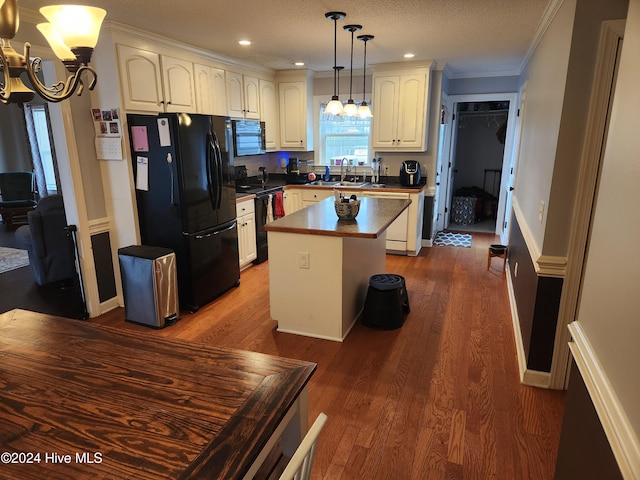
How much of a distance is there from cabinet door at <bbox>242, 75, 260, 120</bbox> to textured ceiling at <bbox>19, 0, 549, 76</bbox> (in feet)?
1.23

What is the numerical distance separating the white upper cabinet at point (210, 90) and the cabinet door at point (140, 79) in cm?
53

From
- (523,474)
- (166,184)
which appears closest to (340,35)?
(166,184)

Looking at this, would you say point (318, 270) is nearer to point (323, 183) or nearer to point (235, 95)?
point (235, 95)

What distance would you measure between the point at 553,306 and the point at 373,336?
1300 millimetres

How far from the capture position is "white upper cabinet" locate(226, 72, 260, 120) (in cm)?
466

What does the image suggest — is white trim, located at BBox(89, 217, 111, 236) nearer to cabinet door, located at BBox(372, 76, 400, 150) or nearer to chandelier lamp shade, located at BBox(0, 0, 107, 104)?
chandelier lamp shade, located at BBox(0, 0, 107, 104)

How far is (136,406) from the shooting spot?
1093 mm

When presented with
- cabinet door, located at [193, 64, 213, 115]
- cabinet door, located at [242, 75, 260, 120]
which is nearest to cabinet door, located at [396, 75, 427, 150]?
cabinet door, located at [242, 75, 260, 120]

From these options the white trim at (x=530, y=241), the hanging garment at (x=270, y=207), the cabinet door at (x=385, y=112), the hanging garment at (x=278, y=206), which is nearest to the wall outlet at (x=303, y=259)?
the white trim at (x=530, y=241)

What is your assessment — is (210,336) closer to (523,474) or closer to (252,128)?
(523,474)

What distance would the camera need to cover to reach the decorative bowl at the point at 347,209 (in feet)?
10.4

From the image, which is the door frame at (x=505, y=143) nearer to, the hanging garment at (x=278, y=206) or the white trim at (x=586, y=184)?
the hanging garment at (x=278, y=206)

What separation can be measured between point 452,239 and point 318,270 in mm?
3709

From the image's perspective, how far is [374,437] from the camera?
2.12 metres
